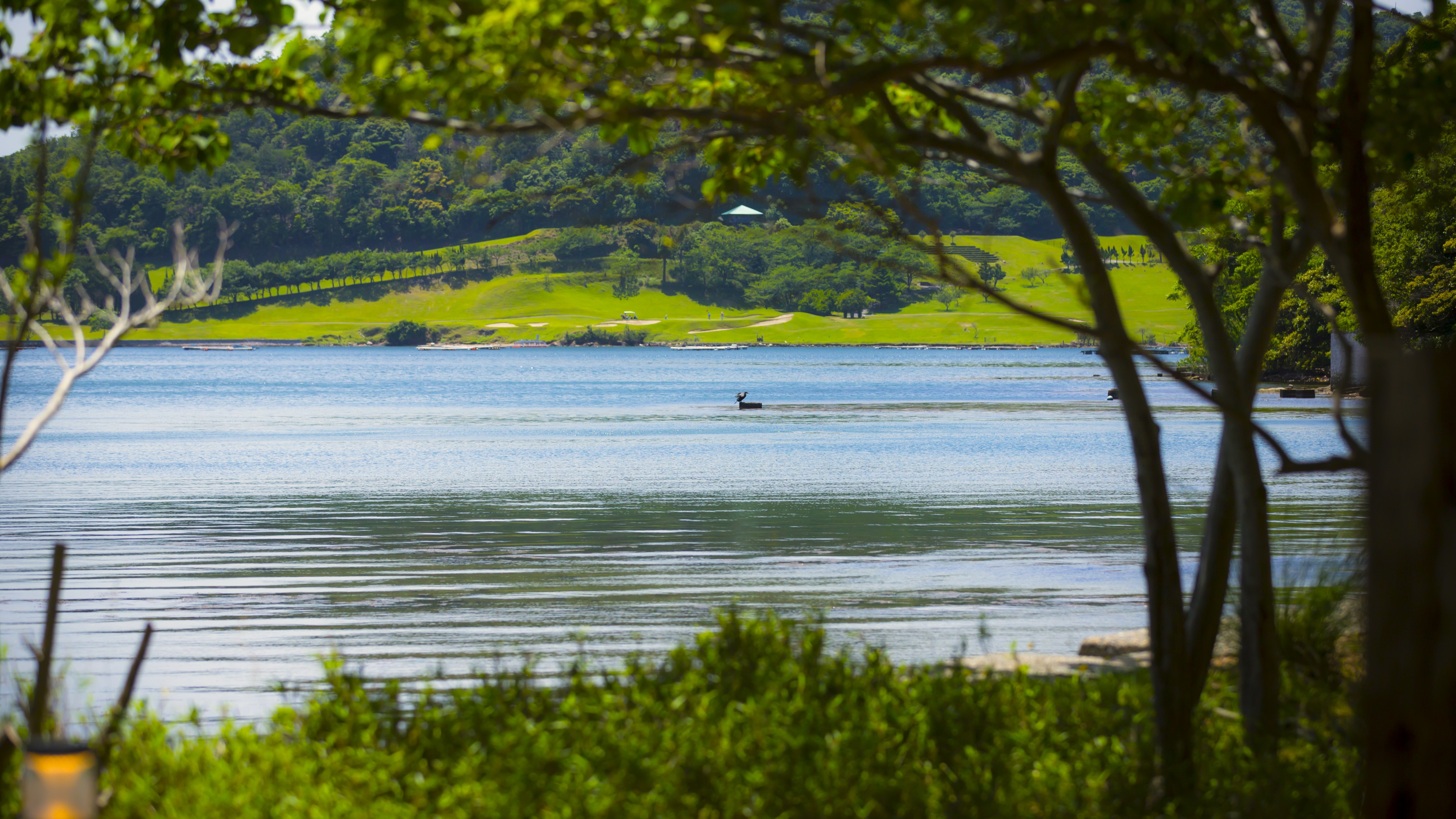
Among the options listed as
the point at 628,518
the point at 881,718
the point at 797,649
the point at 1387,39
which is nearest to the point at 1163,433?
the point at 1387,39

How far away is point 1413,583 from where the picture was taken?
403 centimetres

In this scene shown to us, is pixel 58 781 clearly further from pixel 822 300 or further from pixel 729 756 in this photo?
pixel 822 300

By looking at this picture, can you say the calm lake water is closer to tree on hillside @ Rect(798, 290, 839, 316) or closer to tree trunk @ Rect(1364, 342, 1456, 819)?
tree on hillside @ Rect(798, 290, 839, 316)

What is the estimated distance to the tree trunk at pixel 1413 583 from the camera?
13.0 feet

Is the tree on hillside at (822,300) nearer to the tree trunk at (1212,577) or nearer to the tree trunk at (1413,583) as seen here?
the tree trunk at (1212,577)

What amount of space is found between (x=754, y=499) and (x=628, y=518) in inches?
159

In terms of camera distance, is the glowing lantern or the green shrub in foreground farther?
the green shrub in foreground

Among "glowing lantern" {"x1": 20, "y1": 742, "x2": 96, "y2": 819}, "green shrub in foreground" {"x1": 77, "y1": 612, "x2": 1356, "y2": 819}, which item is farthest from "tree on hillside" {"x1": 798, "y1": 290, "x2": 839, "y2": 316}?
"glowing lantern" {"x1": 20, "y1": 742, "x2": 96, "y2": 819}

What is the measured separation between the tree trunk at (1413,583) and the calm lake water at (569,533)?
3.14 meters

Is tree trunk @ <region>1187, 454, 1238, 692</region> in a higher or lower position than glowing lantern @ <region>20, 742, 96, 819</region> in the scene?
higher

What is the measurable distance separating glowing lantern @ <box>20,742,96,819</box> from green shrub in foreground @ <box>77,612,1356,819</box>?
665 mm

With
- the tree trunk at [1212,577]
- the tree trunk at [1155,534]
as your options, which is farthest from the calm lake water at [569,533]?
the tree trunk at [1155,534]

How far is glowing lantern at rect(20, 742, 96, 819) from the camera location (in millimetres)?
4570

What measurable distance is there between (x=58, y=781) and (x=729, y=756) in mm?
2760
